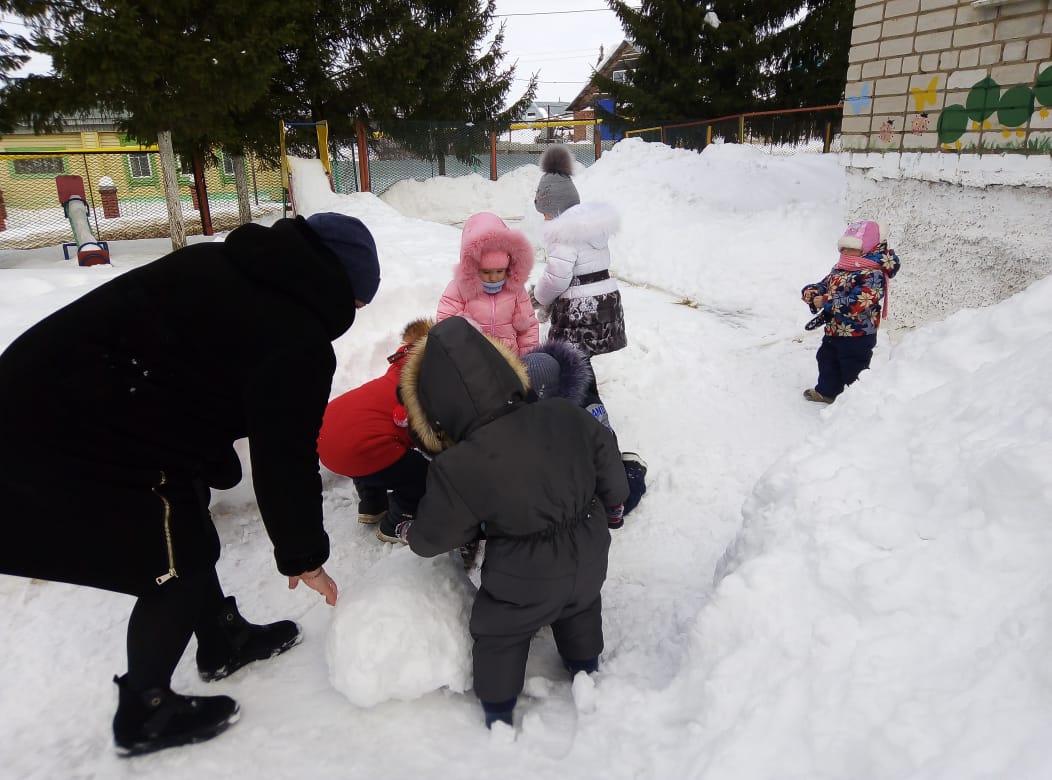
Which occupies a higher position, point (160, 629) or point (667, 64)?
point (667, 64)

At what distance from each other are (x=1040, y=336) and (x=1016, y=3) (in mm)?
3870

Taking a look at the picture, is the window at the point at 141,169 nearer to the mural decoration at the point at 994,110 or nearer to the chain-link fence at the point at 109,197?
the chain-link fence at the point at 109,197

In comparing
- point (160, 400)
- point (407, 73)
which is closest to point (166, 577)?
point (160, 400)

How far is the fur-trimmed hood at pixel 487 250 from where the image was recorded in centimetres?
350

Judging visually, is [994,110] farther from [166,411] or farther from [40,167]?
[40,167]

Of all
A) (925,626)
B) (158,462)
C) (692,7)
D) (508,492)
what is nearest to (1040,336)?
(925,626)

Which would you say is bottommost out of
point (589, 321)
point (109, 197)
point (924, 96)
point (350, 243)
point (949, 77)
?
point (589, 321)

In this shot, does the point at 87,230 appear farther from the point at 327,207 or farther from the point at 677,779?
the point at 677,779

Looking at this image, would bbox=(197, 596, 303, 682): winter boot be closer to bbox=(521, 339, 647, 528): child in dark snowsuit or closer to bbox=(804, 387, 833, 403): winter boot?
bbox=(521, 339, 647, 528): child in dark snowsuit

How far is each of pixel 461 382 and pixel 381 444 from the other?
3.63 ft

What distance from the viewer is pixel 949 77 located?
524 cm

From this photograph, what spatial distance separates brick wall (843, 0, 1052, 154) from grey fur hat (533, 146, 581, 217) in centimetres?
306

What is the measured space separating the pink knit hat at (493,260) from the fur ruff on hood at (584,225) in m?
0.54

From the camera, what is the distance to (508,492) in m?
1.96
